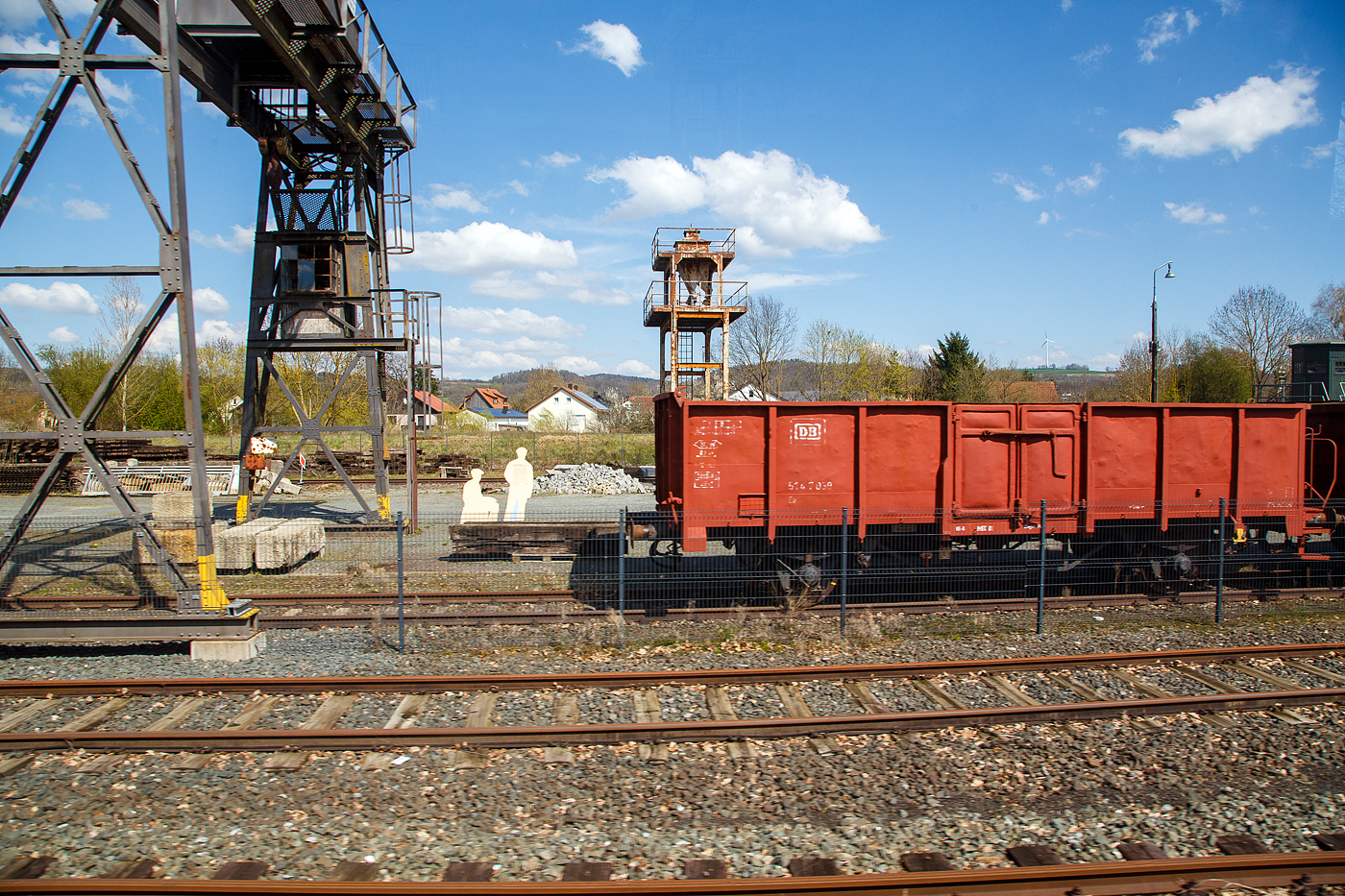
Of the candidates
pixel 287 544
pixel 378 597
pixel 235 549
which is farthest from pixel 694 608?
pixel 235 549

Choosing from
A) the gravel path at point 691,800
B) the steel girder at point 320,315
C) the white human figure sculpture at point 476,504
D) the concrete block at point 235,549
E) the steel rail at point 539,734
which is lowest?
the gravel path at point 691,800

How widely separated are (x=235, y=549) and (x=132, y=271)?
18.6ft

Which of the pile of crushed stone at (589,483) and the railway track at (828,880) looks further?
the pile of crushed stone at (589,483)

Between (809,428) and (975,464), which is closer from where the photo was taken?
(809,428)

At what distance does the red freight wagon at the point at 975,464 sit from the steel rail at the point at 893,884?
18.1 feet

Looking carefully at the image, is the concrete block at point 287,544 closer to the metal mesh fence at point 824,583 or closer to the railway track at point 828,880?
the metal mesh fence at point 824,583

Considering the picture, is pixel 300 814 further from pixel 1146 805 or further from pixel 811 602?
pixel 811 602

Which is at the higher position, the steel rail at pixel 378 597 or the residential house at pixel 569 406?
the residential house at pixel 569 406

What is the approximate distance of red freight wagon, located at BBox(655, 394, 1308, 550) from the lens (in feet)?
31.9

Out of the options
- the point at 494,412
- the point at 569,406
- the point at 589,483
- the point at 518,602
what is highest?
the point at 569,406

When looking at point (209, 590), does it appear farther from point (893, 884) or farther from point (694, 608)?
point (893, 884)

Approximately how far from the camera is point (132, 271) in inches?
336

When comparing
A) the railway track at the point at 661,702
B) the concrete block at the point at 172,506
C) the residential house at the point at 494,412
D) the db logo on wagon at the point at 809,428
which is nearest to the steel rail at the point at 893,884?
the railway track at the point at 661,702

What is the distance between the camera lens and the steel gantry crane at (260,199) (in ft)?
27.7
